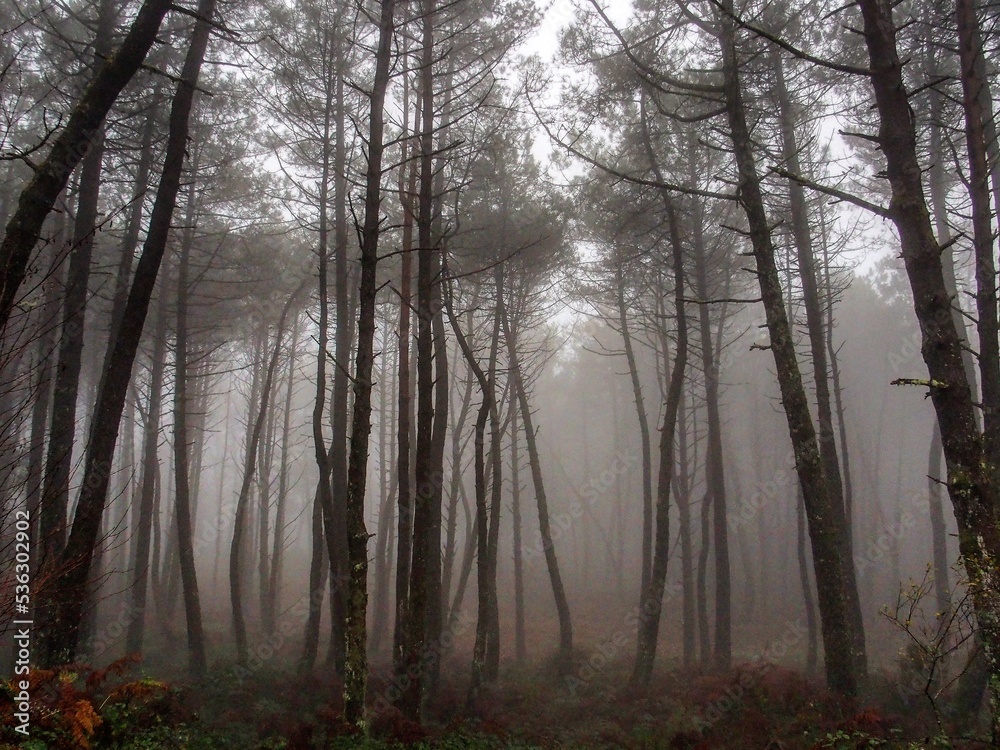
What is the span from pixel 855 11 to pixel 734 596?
21992 millimetres

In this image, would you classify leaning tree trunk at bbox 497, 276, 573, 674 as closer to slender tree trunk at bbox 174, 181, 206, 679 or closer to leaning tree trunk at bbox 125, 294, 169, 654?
slender tree trunk at bbox 174, 181, 206, 679

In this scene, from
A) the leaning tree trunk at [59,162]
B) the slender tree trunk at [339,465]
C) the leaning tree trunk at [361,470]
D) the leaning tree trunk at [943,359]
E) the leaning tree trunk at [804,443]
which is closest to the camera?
the leaning tree trunk at [59,162]

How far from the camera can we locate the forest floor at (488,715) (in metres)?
5.57

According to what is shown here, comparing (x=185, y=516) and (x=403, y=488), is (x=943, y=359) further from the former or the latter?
(x=185, y=516)

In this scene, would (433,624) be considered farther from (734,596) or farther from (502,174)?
(734,596)

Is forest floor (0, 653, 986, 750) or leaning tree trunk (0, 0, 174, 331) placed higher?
leaning tree trunk (0, 0, 174, 331)

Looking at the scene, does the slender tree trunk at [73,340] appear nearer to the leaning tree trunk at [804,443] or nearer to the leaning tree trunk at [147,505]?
the leaning tree trunk at [147,505]

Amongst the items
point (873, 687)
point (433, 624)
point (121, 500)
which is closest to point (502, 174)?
point (433, 624)

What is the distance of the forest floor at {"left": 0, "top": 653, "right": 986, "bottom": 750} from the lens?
557cm

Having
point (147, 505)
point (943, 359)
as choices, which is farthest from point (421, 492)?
point (147, 505)

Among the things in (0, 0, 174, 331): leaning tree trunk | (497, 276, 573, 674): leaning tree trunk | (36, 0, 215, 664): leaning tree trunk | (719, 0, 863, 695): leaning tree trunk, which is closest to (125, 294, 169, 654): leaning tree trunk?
(36, 0, 215, 664): leaning tree trunk

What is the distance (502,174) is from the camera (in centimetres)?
1376

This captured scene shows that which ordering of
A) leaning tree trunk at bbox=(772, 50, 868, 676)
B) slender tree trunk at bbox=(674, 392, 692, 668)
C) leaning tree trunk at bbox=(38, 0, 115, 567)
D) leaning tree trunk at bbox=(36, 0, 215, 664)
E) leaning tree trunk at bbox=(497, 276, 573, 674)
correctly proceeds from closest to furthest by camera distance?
leaning tree trunk at bbox=(36, 0, 215, 664), leaning tree trunk at bbox=(38, 0, 115, 567), leaning tree trunk at bbox=(772, 50, 868, 676), leaning tree trunk at bbox=(497, 276, 573, 674), slender tree trunk at bbox=(674, 392, 692, 668)

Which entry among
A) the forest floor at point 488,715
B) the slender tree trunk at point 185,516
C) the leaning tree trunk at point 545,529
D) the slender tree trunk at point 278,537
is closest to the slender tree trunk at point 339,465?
the forest floor at point 488,715
